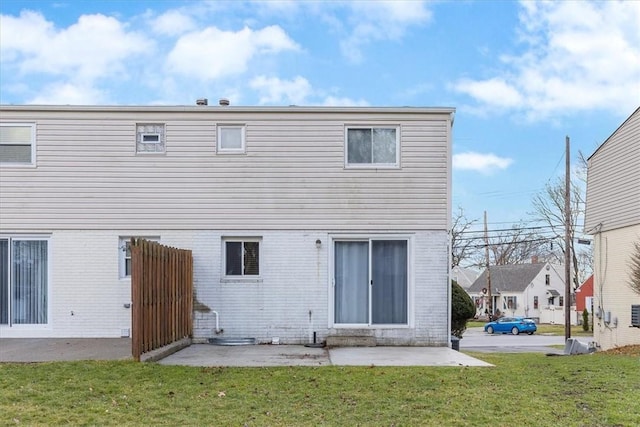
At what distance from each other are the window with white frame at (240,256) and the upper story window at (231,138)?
1876 millimetres

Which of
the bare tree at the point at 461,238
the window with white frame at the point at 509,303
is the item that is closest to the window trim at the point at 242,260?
the bare tree at the point at 461,238

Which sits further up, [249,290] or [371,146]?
[371,146]

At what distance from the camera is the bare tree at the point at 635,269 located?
15.1m

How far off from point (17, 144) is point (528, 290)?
45961mm

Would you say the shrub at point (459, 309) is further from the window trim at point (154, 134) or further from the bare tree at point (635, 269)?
the window trim at point (154, 134)

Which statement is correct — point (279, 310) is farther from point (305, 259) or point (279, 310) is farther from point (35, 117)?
point (35, 117)

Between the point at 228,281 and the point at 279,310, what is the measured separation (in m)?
1.19

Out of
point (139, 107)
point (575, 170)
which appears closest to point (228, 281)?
point (139, 107)

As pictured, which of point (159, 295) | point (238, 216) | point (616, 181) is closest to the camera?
point (159, 295)

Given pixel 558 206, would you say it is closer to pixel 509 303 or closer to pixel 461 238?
pixel 461 238

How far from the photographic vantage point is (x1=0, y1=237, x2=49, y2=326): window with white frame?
11680mm

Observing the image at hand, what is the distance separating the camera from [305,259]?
11844 millimetres

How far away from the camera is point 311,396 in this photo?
6781 mm

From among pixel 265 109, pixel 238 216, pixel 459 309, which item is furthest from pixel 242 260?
pixel 459 309
